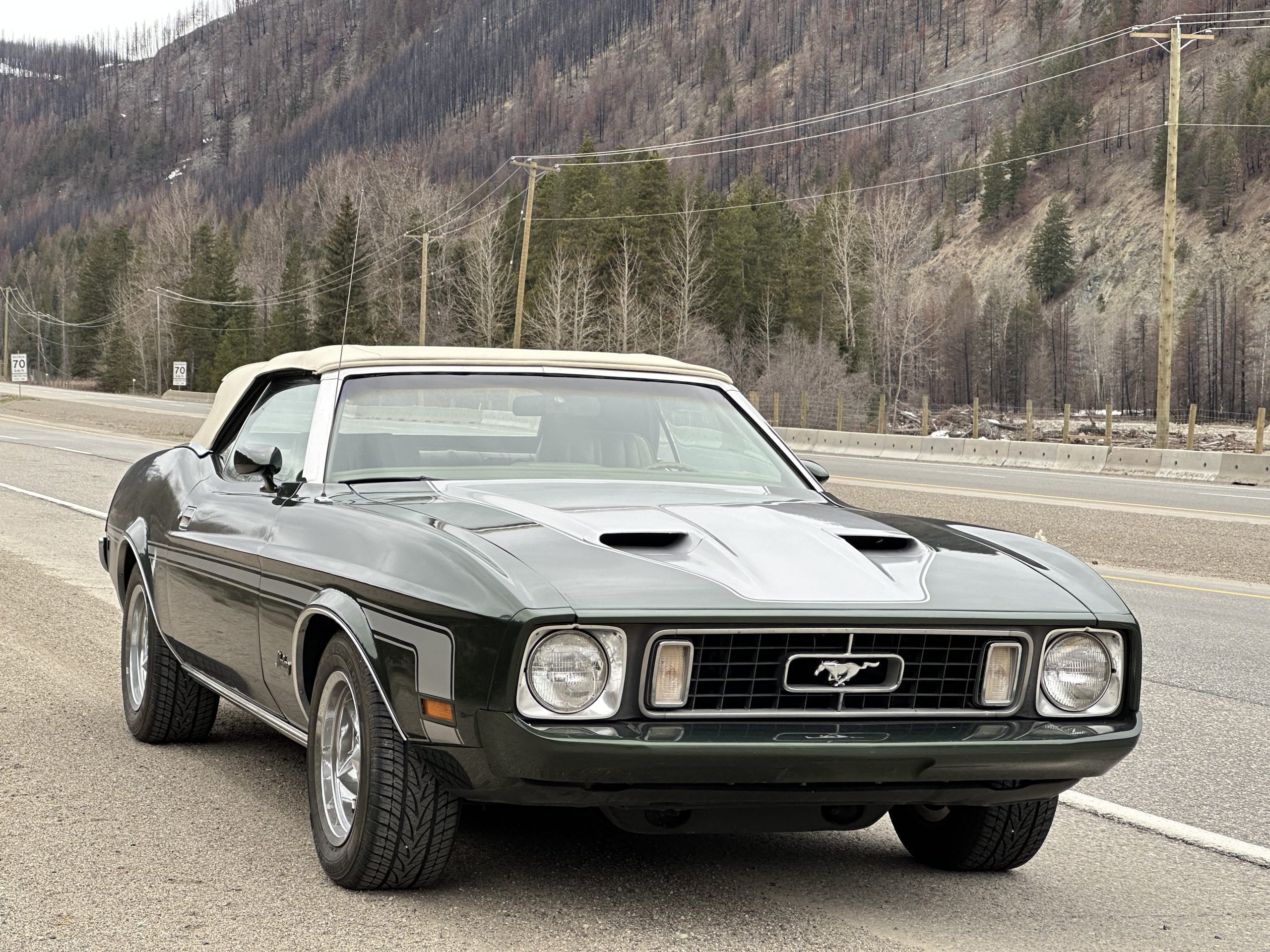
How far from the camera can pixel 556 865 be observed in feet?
14.1

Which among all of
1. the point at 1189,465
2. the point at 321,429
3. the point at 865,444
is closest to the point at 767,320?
the point at 865,444

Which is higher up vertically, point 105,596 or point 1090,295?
point 1090,295

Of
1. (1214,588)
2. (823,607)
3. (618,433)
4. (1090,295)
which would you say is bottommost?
(1214,588)

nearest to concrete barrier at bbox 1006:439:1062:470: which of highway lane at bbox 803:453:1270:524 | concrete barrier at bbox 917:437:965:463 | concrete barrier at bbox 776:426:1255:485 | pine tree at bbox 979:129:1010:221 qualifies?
concrete barrier at bbox 776:426:1255:485

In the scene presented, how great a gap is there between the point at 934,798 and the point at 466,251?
86.6m

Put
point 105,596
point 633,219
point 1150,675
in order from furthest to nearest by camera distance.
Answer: point 633,219
point 105,596
point 1150,675

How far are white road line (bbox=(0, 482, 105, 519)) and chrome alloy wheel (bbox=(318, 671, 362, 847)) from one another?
1187cm

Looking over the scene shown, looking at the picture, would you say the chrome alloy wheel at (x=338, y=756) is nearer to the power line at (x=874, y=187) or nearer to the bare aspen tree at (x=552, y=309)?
the power line at (x=874, y=187)

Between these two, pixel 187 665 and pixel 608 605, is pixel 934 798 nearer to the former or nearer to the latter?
pixel 608 605

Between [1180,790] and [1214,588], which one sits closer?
[1180,790]

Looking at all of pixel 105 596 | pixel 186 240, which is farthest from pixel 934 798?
pixel 186 240

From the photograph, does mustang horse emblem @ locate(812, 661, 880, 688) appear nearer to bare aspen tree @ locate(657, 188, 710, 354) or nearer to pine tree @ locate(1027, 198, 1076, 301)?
bare aspen tree @ locate(657, 188, 710, 354)

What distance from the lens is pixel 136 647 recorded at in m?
6.23

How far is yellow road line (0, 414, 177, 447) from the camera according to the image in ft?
109
